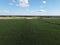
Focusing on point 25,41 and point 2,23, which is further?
point 2,23

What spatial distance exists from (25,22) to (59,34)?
1.40m

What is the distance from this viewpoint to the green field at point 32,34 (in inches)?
123

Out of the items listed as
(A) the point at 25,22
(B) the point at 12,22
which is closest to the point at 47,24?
(A) the point at 25,22

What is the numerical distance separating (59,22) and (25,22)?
42.3 inches

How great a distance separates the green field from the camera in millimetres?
3131

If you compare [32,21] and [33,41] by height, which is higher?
[32,21]

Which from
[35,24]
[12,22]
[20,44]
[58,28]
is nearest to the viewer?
[20,44]

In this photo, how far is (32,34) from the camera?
376 cm

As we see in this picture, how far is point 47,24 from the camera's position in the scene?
466cm

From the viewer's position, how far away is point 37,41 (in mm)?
3146

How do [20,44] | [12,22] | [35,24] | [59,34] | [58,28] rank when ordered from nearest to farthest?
[20,44]
[59,34]
[58,28]
[35,24]
[12,22]

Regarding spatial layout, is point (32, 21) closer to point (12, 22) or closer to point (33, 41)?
point (12, 22)

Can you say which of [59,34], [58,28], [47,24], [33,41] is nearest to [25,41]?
[33,41]

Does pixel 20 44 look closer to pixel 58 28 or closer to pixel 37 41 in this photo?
pixel 37 41
